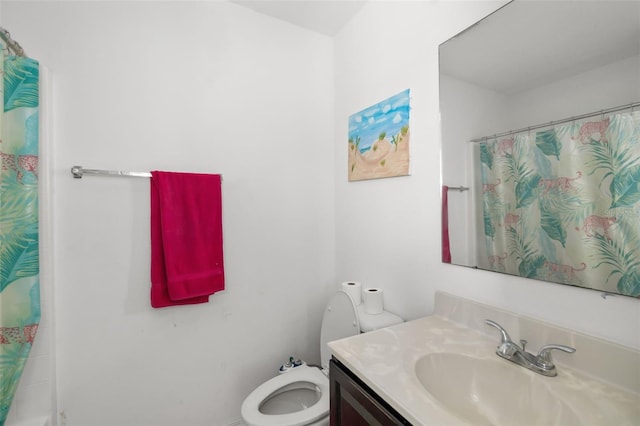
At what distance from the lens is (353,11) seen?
165 centimetres

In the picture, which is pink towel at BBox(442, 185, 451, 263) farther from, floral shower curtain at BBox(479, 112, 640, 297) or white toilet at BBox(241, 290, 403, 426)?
white toilet at BBox(241, 290, 403, 426)

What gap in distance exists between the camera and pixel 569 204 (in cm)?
82

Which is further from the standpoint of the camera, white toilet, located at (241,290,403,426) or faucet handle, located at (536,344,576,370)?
white toilet, located at (241,290,403,426)

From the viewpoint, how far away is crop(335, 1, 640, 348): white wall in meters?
0.84

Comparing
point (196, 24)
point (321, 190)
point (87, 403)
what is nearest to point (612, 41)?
point (321, 190)

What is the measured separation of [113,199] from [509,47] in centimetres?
174

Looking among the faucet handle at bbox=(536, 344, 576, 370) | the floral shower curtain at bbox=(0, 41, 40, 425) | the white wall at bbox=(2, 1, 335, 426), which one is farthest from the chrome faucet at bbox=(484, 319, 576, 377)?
the floral shower curtain at bbox=(0, 41, 40, 425)

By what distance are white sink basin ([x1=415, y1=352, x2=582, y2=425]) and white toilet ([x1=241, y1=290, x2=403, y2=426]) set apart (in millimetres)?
417

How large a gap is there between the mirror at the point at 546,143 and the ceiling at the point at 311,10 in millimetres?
803

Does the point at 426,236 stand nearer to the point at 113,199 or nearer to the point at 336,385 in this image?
the point at 336,385

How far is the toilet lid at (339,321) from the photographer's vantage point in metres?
1.35

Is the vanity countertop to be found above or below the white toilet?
above

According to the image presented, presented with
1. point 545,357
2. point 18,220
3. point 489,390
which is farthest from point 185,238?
point 545,357

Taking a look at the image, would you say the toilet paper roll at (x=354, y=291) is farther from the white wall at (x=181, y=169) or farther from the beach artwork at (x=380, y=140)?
the beach artwork at (x=380, y=140)
